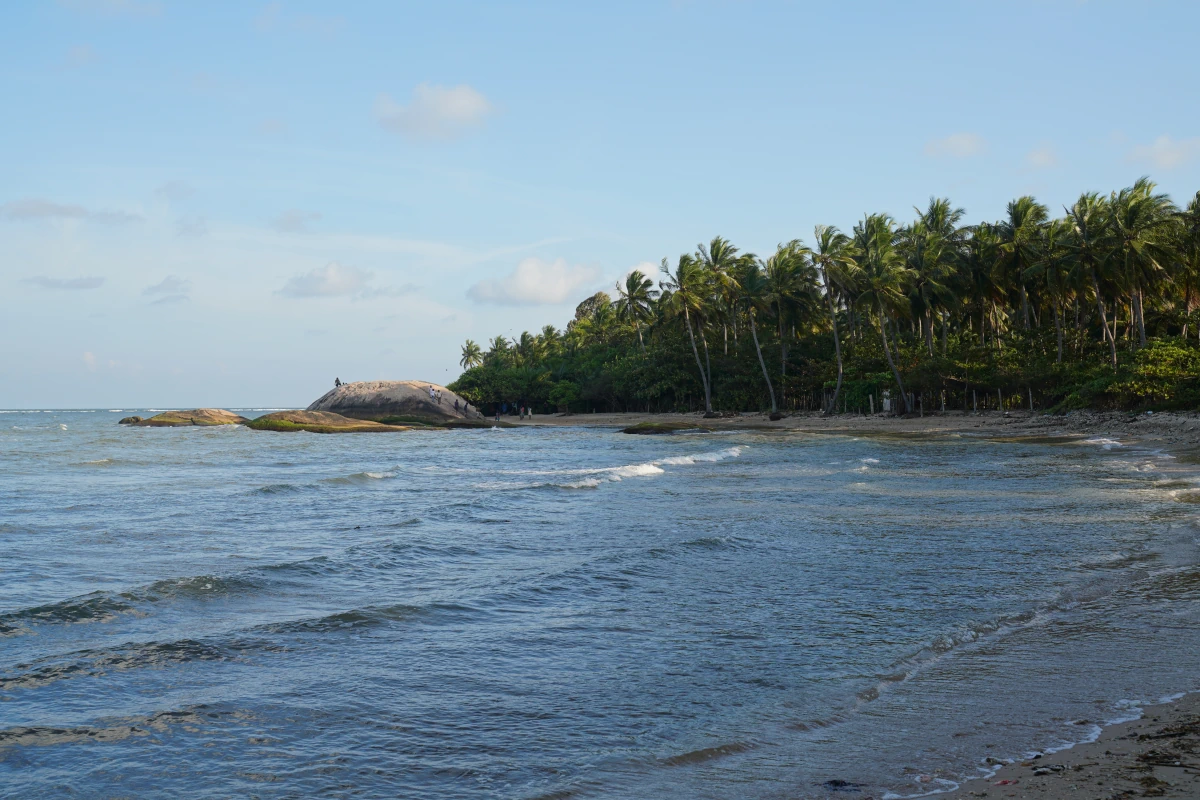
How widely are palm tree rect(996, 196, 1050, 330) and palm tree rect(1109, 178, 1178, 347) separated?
710 cm

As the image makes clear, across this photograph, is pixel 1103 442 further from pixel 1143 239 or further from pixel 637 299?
pixel 637 299

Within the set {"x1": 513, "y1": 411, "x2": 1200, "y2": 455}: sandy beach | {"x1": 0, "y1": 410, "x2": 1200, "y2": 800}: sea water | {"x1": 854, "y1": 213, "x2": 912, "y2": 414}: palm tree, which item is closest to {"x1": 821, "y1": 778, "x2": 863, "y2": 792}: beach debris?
{"x1": 0, "y1": 410, "x2": 1200, "y2": 800}: sea water

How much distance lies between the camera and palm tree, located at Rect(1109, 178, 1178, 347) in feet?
138

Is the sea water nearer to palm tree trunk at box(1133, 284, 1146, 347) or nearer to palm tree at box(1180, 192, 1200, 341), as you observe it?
palm tree trunk at box(1133, 284, 1146, 347)

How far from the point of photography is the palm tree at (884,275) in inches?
2025

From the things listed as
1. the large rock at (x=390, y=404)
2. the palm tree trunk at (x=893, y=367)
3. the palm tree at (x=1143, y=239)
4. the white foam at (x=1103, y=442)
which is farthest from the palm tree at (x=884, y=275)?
the large rock at (x=390, y=404)

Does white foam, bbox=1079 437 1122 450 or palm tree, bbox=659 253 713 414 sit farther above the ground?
palm tree, bbox=659 253 713 414

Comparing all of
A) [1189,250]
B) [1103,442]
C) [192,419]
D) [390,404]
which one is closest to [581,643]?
[1103,442]

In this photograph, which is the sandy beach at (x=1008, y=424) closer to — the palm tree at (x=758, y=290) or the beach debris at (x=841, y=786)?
the palm tree at (x=758, y=290)

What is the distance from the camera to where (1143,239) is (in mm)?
42188

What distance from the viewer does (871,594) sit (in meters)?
9.17

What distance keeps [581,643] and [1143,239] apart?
44326 mm

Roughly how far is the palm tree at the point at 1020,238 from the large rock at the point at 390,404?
3567cm

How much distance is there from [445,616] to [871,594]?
14.1 ft
